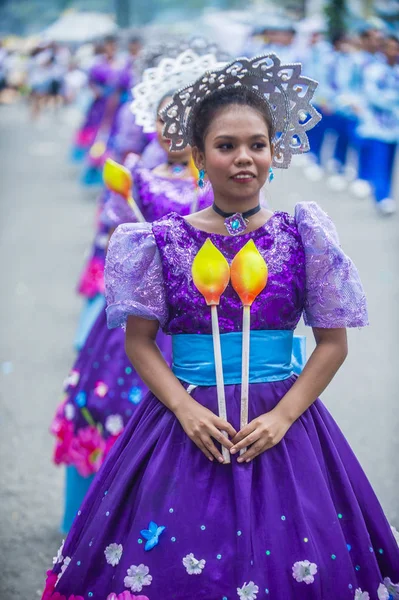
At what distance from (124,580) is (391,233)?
24.4 feet

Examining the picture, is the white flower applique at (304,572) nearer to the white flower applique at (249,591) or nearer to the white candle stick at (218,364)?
the white flower applique at (249,591)

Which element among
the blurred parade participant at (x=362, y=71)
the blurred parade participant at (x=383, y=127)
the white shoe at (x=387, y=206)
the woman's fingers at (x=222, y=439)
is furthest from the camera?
the blurred parade participant at (x=362, y=71)

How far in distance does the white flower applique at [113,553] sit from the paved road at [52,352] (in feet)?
3.76

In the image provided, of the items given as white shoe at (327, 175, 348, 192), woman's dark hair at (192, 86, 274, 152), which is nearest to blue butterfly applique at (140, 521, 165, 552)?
woman's dark hair at (192, 86, 274, 152)

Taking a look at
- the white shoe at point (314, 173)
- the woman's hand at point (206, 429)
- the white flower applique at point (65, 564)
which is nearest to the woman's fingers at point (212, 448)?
the woman's hand at point (206, 429)

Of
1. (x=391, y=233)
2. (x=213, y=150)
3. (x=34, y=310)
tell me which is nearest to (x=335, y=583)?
(x=213, y=150)

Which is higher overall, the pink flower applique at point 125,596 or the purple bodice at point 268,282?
the purple bodice at point 268,282

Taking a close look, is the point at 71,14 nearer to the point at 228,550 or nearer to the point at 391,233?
the point at 391,233

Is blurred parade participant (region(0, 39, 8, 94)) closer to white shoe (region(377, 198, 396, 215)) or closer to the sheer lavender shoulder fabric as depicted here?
white shoe (region(377, 198, 396, 215))

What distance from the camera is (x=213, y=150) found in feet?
7.76

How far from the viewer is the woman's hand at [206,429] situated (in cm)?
222

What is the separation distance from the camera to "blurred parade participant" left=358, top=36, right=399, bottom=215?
10461 millimetres

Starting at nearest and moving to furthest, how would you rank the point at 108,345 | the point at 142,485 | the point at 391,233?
the point at 142,485
the point at 108,345
the point at 391,233

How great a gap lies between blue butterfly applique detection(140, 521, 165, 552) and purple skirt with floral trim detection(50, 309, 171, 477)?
130cm
